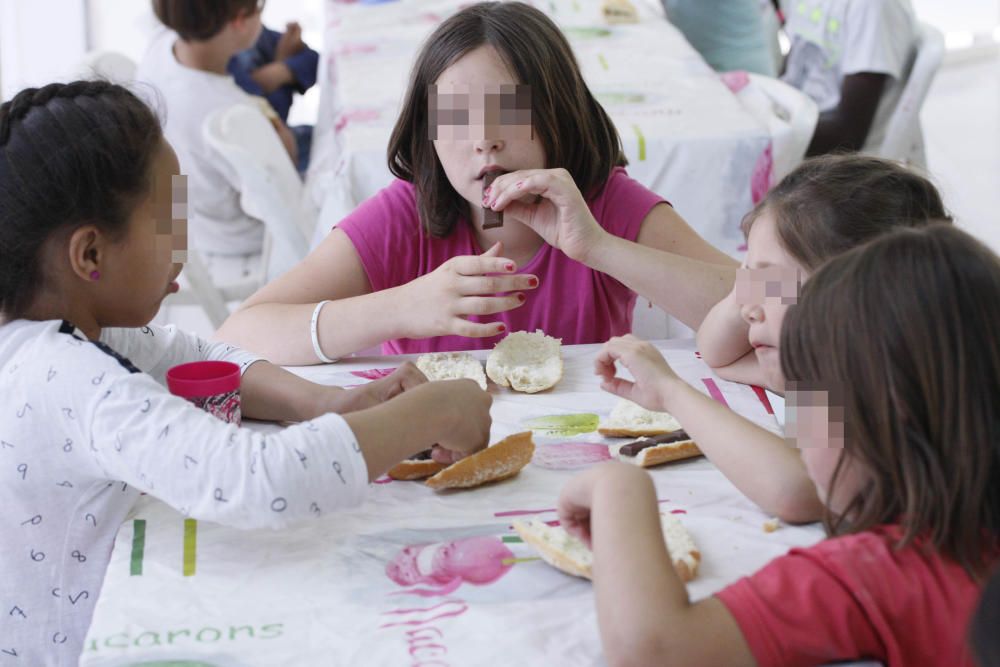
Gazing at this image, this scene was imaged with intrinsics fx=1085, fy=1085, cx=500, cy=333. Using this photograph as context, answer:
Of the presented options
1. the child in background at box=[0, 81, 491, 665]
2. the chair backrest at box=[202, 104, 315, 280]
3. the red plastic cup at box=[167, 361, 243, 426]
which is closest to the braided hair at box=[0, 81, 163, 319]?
the child in background at box=[0, 81, 491, 665]

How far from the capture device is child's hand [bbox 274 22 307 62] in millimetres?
3506

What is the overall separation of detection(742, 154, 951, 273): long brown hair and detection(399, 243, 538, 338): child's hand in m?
0.33

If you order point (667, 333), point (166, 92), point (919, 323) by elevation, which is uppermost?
point (919, 323)

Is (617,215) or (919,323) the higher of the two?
(919,323)

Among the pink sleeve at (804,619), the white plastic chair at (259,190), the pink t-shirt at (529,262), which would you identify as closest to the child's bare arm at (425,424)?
the pink sleeve at (804,619)

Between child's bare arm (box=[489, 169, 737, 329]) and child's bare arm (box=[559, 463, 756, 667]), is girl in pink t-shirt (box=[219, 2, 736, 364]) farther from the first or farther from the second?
child's bare arm (box=[559, 463, 756, 667])

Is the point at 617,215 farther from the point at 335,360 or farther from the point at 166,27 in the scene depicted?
the point at 166,27

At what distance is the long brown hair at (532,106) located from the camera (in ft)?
4.66

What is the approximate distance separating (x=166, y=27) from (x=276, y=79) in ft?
2.05

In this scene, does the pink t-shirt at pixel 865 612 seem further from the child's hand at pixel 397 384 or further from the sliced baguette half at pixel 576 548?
the child's hand at pixel 397 384

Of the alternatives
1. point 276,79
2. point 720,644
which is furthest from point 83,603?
point 276,79

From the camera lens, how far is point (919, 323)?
0.76 metres

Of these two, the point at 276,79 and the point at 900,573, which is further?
the point at 276,79

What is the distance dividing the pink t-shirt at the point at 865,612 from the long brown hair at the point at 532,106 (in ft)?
2.71
